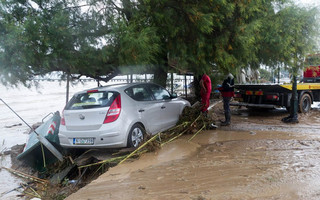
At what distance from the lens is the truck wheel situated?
10.3m

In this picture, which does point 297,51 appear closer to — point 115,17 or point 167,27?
point 167,27

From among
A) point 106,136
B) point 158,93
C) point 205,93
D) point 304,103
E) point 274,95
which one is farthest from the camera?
point 304,103

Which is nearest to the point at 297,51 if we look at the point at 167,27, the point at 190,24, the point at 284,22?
the point at 284,22

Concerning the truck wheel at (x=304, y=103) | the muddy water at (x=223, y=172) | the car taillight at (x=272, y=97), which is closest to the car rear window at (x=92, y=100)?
the muddy water at (x=223, y=172)

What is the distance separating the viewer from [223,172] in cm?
420

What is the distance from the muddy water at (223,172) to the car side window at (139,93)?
1.29 meters

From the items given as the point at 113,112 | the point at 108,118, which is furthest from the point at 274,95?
the point at 108,118

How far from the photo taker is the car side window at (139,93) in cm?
595

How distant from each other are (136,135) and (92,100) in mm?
1228

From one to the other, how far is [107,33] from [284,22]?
4.74 m

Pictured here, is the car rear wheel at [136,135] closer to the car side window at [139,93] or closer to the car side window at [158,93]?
the car side window at [139,93]

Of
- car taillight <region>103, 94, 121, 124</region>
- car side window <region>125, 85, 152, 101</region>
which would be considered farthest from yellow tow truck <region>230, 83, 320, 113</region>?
car taillight <region>103, 94, 121, 124</region>

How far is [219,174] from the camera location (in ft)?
13.5

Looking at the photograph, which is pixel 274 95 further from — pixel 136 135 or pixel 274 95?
pixel 136 135
